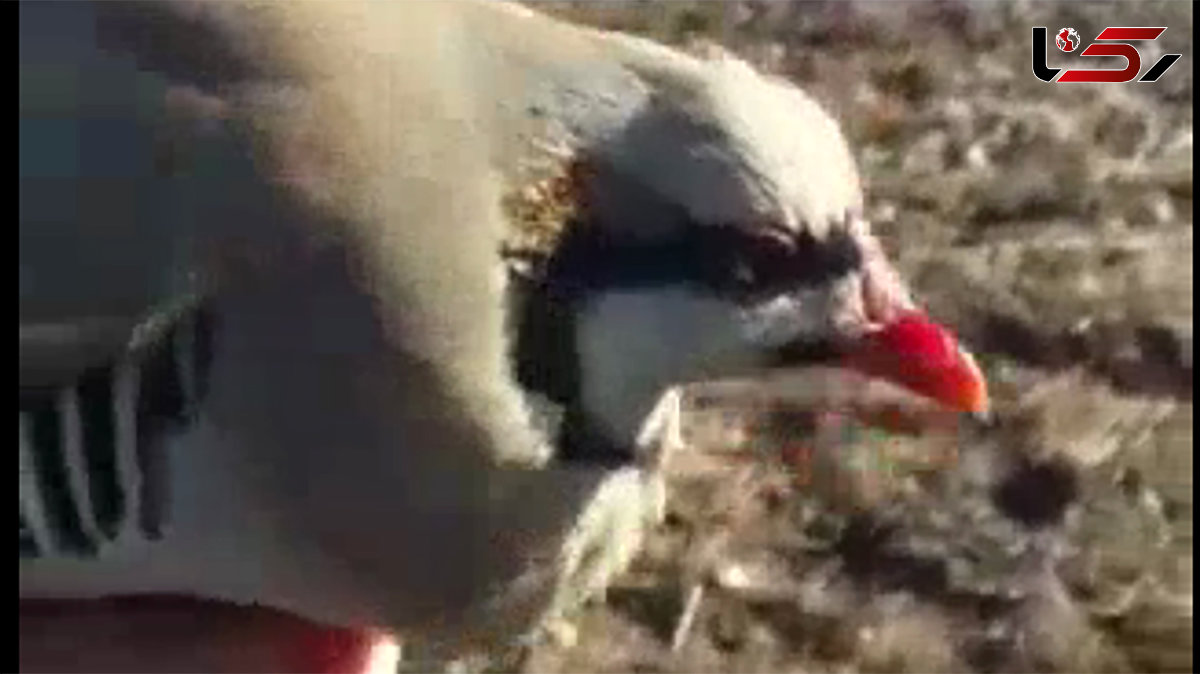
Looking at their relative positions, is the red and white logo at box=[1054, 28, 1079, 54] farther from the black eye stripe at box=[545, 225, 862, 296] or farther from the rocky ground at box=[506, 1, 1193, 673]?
the black eye stripe at box=[545, 225, 862, 296]

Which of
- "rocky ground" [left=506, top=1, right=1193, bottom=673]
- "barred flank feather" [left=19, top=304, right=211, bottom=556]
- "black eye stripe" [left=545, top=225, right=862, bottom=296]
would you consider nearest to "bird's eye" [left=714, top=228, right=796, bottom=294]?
"black eye stripe" [left=545, top=225, right=862, bottom=296]

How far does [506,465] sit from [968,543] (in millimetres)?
732

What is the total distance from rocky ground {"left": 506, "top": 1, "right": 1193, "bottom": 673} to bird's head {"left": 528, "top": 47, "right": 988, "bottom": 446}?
0.38 meters

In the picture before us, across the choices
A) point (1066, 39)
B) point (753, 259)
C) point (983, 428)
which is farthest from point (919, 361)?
point (1066, 39)

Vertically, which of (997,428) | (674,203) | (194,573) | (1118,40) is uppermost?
(1118,40)

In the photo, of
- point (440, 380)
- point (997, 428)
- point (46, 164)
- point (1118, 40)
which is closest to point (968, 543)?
point (997, 428)

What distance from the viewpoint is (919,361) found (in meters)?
1.39

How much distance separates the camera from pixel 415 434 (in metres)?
1.27

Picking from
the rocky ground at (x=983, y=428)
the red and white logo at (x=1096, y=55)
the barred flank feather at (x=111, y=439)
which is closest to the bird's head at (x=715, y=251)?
the barred flank feather at (x=111, y=439)

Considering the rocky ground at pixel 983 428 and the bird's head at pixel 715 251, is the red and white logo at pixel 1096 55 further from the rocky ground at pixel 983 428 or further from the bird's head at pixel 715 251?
the bird's head at pixel 715 251

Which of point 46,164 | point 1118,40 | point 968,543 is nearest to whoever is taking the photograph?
point 46,164

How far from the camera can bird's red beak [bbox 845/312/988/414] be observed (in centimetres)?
137

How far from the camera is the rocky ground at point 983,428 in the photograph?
190cm

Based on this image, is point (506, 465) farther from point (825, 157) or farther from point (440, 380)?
point (825, 157)
